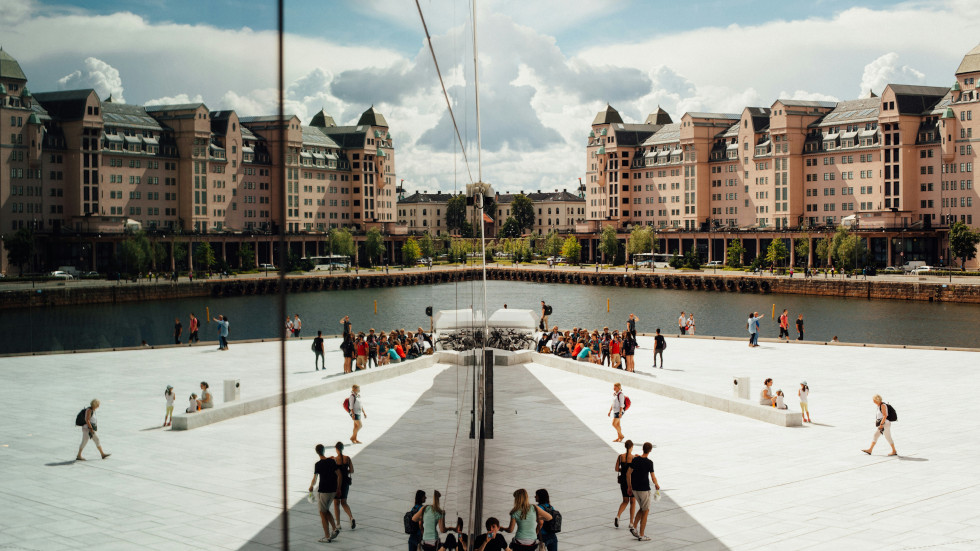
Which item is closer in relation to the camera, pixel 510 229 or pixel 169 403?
pixel 169 403

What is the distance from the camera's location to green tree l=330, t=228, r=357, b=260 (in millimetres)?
3090

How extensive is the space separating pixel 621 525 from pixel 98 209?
11535mm

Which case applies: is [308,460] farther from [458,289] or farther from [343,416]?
[458,289]

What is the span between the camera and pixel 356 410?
315 centimetres

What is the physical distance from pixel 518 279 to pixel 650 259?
76.8ft

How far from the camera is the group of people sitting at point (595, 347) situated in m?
28.6

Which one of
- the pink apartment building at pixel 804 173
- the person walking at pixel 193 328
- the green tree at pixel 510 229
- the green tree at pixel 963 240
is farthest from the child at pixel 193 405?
the green tree at pixel 510 229

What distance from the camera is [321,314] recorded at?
15.6 feet

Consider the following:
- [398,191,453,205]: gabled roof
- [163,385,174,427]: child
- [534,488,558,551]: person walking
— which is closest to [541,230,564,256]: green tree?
[534,488,558,551]: person walking

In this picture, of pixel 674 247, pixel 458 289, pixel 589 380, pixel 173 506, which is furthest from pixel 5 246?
pixel 674 247

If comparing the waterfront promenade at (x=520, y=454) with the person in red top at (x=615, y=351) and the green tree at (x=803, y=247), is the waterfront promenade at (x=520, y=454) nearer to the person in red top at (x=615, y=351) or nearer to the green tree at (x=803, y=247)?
the person in red top at (x=615, y=351)

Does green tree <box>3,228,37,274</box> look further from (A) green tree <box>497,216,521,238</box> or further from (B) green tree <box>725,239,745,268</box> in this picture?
(A) green tree <box>497,216,521,238</box>

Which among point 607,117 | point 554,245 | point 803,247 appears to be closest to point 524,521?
point 803,247

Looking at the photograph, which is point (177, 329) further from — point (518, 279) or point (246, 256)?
point (518, 279)
